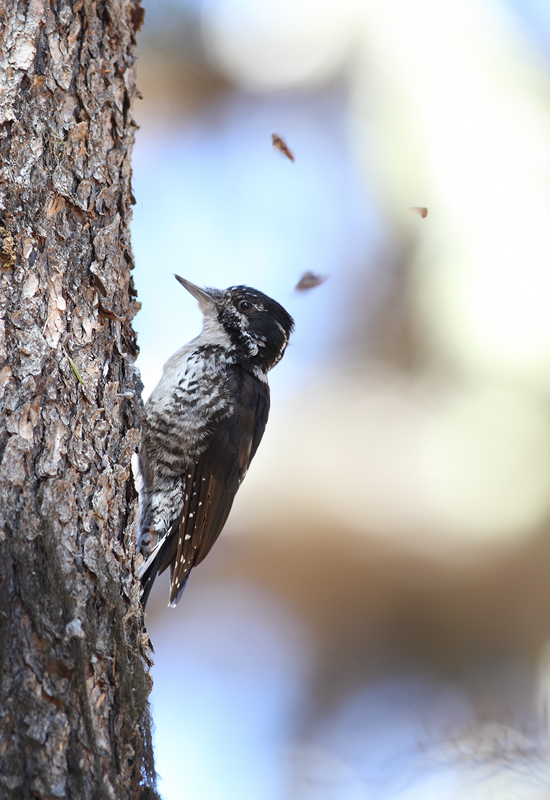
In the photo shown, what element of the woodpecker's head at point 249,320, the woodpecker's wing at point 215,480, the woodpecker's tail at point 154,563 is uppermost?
the woodpecker's head at point 249,320

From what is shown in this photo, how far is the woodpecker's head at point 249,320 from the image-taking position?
130 inches

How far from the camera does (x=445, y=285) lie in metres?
3.87

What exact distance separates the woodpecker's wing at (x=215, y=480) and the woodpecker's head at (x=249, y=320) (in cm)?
23

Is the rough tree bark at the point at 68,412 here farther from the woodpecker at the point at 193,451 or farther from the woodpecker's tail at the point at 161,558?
the woodpecker's tail at the point at 161,558

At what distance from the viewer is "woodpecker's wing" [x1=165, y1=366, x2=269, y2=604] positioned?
287 cm

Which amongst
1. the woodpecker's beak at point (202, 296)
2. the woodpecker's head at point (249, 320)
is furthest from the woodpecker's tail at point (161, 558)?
the woodpecker's beak at point (202, 296)

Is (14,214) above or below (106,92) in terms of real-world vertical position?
below

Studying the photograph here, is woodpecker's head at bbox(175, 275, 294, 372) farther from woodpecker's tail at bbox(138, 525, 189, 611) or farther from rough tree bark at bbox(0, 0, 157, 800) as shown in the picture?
rough tree bark at bbox(0, 0, 157, 800)

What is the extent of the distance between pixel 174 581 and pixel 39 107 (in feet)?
6.11

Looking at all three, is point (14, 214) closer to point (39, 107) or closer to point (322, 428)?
point (39, 107)

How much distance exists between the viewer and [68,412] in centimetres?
178

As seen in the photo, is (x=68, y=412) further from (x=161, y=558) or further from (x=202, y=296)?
(x=202, y=296)

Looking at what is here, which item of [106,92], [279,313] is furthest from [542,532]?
[106,92]

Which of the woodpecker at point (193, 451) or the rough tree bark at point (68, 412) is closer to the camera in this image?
the rough tree bark at point (68, 412)
